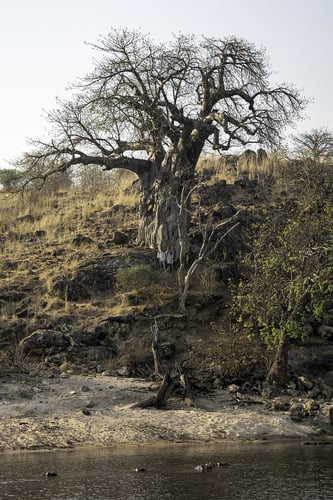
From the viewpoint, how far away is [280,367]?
749 inches

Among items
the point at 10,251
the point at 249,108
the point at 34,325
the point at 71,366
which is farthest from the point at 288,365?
the point at 10,251

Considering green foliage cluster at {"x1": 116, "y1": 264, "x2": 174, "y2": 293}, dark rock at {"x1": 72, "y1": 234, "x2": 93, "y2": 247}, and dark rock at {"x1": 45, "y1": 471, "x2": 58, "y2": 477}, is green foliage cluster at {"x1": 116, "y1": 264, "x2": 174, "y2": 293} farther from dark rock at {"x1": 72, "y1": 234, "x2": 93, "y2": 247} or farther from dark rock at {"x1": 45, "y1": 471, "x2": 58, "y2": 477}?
dark rock at {"x1": 45, "y1": 471, "x2": 58, "y2": 477}

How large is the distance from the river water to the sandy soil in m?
0.58

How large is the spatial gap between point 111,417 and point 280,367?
4763mm

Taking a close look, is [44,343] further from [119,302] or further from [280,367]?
[280,367]

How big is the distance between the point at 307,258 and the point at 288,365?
3019 millimetres

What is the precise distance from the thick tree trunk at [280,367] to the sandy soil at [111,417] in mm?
1192

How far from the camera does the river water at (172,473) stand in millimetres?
11547

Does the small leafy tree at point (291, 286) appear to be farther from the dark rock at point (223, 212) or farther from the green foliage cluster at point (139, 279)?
the dark rock at point (223, 212)

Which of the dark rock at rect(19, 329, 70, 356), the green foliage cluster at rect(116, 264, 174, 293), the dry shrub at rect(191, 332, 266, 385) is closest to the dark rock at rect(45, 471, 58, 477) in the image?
the dry shrub at rect(191, 332, 266, 385)

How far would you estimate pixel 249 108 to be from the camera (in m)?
26.8

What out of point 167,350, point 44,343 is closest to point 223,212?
point 167,350

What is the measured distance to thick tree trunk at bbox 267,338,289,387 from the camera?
18906 millimetres

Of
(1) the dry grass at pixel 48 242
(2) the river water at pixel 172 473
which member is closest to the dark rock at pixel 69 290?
Result: (1) the dry grass at pixel 48 242
